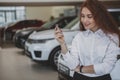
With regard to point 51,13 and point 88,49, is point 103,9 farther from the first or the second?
point 51,13

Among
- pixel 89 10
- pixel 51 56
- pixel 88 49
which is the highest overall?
pixel 89 10

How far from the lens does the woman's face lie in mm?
1857

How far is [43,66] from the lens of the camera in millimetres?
7582

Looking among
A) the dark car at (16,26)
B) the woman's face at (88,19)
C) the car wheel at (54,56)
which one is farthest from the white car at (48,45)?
the dark car at (16,26)

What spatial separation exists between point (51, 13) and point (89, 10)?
1957 cm

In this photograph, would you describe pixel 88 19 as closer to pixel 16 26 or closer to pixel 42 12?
pixel 16 26

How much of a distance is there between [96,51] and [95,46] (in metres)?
0.03

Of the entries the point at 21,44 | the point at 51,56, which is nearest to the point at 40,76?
the point at 51,56

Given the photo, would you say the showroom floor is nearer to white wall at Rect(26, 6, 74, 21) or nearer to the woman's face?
the woman's face

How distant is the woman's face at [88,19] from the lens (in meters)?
1.86

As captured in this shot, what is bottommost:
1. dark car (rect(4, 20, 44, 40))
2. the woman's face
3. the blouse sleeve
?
dark car (rect(4, 20, 44, 40))

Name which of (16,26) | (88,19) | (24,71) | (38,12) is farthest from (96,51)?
(38,12)

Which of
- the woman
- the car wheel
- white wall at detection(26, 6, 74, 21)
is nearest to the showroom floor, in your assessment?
the car wheel

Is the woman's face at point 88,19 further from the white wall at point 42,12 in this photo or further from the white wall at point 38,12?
the white wall at point 38,12
